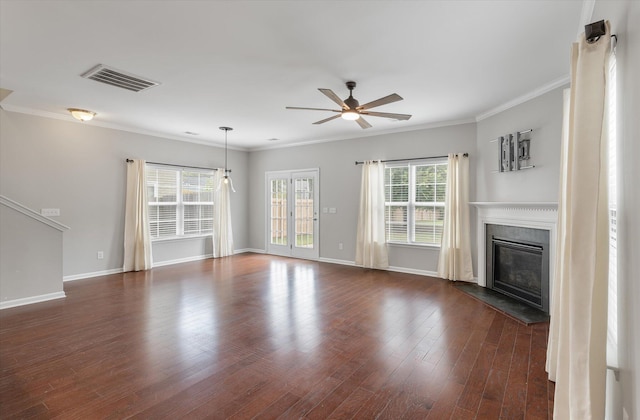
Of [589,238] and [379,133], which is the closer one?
[589,238]

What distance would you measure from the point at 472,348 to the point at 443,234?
2.88 metres

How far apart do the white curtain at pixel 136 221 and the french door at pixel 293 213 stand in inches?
118

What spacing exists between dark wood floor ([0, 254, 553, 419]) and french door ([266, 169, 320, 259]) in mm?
2799

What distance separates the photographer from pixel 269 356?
112 inches

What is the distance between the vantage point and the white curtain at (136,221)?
20.1ft

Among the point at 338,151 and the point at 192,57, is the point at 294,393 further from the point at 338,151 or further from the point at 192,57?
the point at 338,151

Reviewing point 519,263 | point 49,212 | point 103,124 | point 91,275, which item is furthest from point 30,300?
point 519,263

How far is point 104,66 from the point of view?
3.34 meters

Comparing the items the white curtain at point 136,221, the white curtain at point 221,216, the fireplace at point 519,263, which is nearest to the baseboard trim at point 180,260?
the white curtain at point 221,216

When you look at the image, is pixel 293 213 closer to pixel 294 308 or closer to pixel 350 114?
pixel 294 308

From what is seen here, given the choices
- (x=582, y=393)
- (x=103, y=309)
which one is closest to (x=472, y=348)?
(x=582, y=393)

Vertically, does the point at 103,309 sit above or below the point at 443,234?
below

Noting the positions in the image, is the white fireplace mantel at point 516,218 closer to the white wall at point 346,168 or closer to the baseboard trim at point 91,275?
the white wall at point 346,168

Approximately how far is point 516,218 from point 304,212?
4.55m
